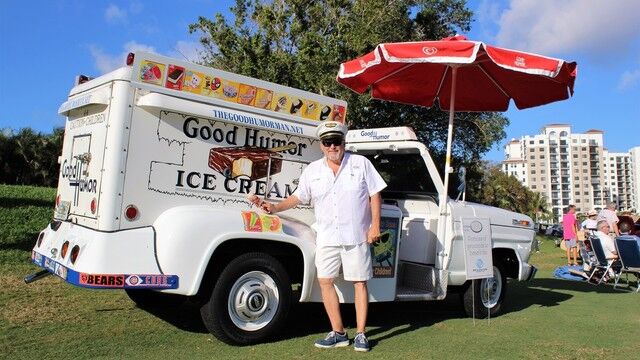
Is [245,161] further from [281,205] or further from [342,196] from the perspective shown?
[342,196]

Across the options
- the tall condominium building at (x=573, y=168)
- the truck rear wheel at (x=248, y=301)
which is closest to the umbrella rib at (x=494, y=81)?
the truck rear wheel at (x=248, y=301)

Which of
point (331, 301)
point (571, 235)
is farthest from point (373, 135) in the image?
point (571, 235)

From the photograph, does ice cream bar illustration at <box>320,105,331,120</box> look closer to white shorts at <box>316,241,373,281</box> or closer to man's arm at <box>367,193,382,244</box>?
man's arm at <box>367,193,382,244</box>

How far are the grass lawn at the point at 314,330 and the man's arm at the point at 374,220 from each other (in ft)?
3.24

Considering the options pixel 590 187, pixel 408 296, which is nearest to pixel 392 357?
pixel 408 296

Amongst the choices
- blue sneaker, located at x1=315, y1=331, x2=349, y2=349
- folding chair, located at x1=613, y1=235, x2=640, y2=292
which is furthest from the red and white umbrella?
folding chair, located at x1=613, y1=235, x2=640, y2=292

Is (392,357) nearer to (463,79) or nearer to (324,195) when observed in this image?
(324,195)

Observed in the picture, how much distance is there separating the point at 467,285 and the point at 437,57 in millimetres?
2727

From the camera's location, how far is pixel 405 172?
6.25 m

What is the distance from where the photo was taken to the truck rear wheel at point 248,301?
176 inches

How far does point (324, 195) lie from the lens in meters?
4.73

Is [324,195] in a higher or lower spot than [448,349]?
higher

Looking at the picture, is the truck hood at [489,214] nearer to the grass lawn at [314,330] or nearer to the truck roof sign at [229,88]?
the grass lawn at [314,330]

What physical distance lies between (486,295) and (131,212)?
4379 millimetres
